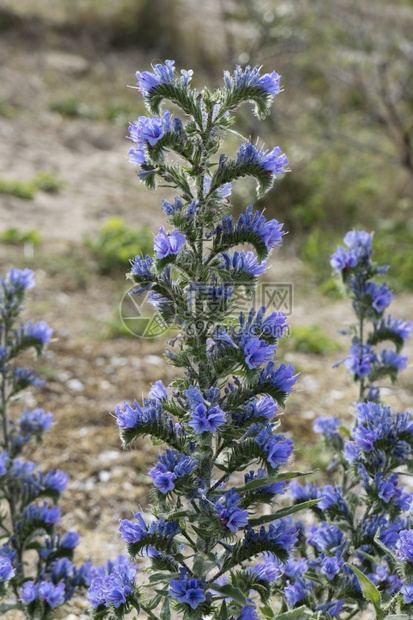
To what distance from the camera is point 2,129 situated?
1014 cm

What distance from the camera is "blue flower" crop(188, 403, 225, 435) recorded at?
1.73 m

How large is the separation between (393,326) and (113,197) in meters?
6.45

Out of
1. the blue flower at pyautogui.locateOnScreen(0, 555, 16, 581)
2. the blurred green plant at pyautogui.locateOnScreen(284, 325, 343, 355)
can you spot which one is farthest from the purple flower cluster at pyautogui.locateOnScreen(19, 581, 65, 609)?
the blurred green plant at pyautogui.locateOnScreen(284, 325, 343, 355)

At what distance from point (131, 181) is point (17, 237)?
3.10 metres

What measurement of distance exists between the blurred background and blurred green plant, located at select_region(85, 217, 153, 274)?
16mm

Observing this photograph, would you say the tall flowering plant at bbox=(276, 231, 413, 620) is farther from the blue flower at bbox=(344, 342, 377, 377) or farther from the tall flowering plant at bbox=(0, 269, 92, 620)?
the tall flowering plant at bbox=(0, 269, 92, 620)

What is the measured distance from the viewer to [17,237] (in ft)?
22.1

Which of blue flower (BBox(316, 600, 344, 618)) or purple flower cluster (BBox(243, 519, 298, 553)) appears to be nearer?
purple flower cluster (BBox(243, 519, 298, 553))

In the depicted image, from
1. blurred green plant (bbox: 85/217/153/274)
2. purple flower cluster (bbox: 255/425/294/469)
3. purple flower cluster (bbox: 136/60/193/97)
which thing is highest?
blurred green plant (bbox: 85/217/153/274)

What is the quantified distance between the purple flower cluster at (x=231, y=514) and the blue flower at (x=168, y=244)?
64cm

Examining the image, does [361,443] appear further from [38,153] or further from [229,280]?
[38,153]

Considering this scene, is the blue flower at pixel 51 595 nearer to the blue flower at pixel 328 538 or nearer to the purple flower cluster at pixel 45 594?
the purple flower cluster at pixel 45 594

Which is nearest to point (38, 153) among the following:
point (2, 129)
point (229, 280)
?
point (2, 129)

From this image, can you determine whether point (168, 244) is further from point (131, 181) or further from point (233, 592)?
point (131, 181)
